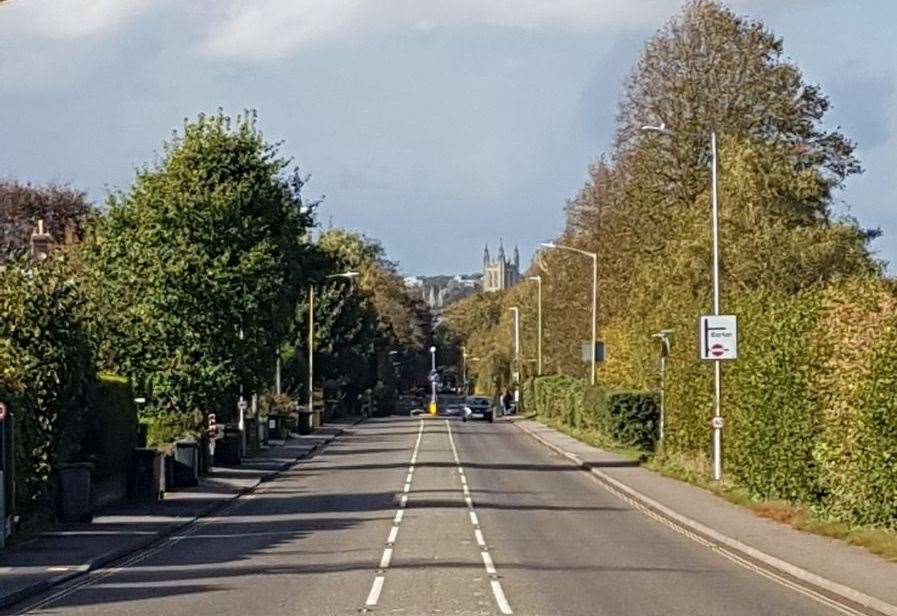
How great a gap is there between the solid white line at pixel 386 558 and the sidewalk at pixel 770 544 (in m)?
5.19

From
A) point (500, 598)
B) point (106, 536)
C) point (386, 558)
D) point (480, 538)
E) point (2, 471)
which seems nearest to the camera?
point (500, 598)

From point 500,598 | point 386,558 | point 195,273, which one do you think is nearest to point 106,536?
point 386,558

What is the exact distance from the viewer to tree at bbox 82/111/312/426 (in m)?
48.8

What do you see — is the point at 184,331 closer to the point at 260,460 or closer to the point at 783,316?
the point at 260,460

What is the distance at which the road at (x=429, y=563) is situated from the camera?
1884 centimetres

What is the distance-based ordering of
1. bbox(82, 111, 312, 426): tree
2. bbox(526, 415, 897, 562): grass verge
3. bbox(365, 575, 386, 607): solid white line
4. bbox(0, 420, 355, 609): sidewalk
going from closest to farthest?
1. bbox(365, 575, 386, 607): solid white line
2. bbox(0, 420, 355, 609): sidewalk
3. bbox(526, 415, 897, 562): grass verge
4. bbox(82, 111, 312, 426): tree

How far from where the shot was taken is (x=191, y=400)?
162 ft

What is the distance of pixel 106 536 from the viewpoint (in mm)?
29078

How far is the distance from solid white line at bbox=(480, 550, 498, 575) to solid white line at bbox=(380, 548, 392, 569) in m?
1.35

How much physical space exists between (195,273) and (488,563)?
2736 centimetres

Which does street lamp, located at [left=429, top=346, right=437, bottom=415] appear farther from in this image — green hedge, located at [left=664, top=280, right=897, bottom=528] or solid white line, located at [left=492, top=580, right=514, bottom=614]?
solid white line, located at [left=492, top=580, right=514, bottom=614]

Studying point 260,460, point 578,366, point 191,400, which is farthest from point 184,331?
point 578,366

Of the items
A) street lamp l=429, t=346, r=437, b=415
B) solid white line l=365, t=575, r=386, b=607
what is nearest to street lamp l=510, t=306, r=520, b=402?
street lamp l=429, t=346, r=437, b=415

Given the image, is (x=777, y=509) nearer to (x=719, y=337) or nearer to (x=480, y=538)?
(x=480, y=538)
